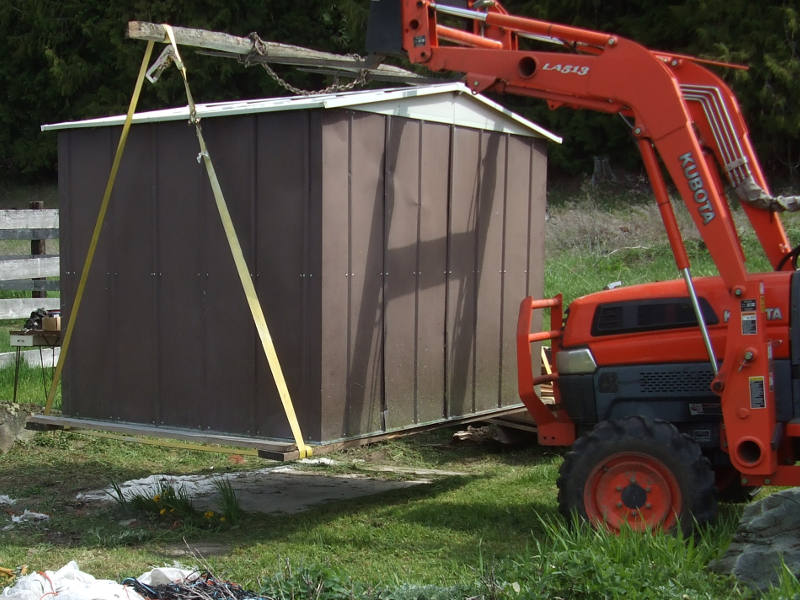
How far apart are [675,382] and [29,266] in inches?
386

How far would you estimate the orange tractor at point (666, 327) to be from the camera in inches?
227

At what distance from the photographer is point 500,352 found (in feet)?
27.0

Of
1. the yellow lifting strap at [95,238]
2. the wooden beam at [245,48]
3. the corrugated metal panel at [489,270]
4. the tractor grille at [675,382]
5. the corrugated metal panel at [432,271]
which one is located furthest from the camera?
the corrugated metal panel at [489,270]

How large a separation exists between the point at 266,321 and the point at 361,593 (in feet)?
7.64

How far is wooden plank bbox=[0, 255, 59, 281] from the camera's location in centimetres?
1329

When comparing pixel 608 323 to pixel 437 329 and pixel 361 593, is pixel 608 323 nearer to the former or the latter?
pixel 437 329

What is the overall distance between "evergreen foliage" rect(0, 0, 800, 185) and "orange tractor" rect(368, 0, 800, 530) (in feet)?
45.2

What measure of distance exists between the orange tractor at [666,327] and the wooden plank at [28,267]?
8.07 m

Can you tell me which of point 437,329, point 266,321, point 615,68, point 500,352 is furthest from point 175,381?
point 615,68

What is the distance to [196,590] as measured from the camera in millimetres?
4746

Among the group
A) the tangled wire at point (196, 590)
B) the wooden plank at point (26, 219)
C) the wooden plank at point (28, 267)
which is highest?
the wooden plank at point (26, 219)

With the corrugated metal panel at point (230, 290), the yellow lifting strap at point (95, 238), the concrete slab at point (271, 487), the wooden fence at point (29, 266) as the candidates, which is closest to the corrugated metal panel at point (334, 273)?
the corrugated metal panel at point (230, 290)

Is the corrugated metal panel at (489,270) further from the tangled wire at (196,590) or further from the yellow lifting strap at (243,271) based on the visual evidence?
the tangled wire at (196,590)

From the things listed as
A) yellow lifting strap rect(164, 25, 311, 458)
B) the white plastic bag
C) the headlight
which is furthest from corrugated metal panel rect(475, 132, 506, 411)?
the white plastic bag
